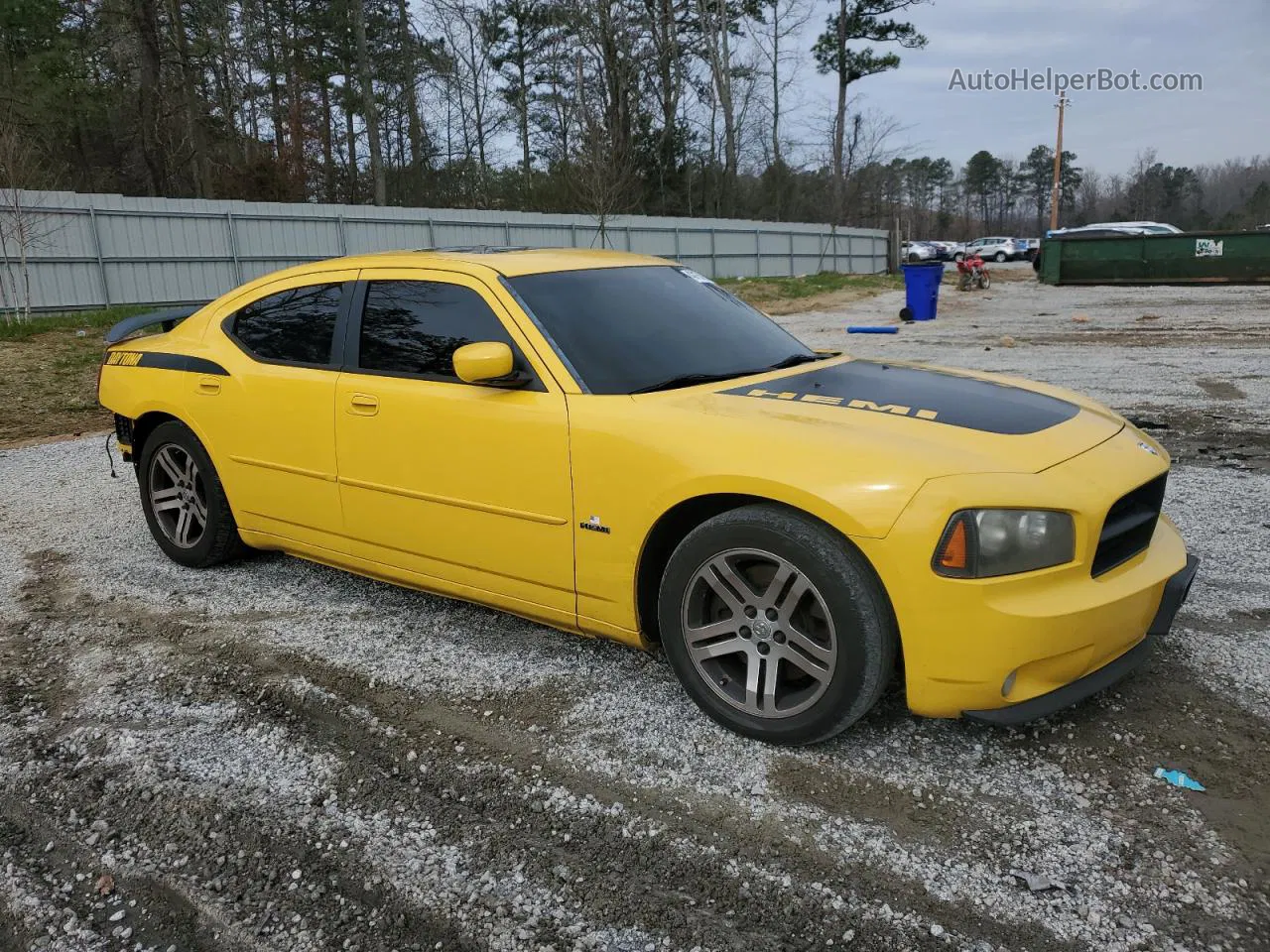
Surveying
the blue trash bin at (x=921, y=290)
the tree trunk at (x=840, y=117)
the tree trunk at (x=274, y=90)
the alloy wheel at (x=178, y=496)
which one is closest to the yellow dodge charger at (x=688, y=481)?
the alloy wheel at (x=178, y=496)

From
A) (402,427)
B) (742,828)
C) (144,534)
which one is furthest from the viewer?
(144,534)

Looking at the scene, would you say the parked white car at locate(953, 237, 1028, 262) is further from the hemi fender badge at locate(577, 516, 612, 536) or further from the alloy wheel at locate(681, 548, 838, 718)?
the alloy wheel at locate(681, 548, 838, 718)

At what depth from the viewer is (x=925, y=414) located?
2.98 meters

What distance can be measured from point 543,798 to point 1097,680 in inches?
66.3

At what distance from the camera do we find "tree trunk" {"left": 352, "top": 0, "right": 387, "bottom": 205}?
29219mm

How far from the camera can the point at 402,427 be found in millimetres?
3611

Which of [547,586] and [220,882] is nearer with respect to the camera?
[220,882]

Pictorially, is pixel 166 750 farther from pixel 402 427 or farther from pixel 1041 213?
pixel 1041 213

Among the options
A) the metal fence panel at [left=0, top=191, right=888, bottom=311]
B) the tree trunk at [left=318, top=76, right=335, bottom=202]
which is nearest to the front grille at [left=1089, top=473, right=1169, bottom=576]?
the metal fence panel at [left=0, top=191, right=888, bottom=311]

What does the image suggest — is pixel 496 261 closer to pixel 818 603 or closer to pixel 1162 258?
pixel 818 603

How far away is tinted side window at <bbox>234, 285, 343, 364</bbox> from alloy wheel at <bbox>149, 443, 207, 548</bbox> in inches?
30.1

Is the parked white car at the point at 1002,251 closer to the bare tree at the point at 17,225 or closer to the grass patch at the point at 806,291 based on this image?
the grass patch at the point at 806,291

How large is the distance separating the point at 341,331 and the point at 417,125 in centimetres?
3300

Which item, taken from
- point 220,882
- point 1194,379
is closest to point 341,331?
point 220,882
